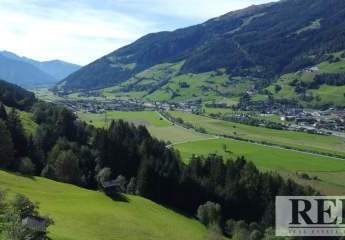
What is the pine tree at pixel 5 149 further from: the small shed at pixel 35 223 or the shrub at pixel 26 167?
the small shed at pixel 35 223

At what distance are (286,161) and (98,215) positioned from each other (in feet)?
336

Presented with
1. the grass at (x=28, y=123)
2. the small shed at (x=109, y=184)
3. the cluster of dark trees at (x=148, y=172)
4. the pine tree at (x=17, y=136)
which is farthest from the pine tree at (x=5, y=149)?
the grass at (x=28, y=123)

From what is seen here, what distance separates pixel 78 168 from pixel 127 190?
10854 mm

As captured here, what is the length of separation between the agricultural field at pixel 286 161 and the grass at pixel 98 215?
54.6 metres

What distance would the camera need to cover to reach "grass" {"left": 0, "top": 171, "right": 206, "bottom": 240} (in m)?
69.8

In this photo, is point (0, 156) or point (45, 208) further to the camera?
point (0, 156)

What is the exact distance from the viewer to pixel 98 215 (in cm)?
7800

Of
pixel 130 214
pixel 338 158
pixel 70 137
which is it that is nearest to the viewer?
pixel 130 214

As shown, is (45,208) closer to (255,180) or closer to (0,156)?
(0,156)

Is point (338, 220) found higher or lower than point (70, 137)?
lower

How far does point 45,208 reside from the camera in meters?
73.6

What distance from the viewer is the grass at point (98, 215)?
69.8 metres

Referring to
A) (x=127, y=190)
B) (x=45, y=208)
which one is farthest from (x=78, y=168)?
(x=45, y=208)

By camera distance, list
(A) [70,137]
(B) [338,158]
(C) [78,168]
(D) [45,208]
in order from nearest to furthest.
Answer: (D) [45,208] → (C) [78,168] → (A) [70,137] → (B) [338,158]
